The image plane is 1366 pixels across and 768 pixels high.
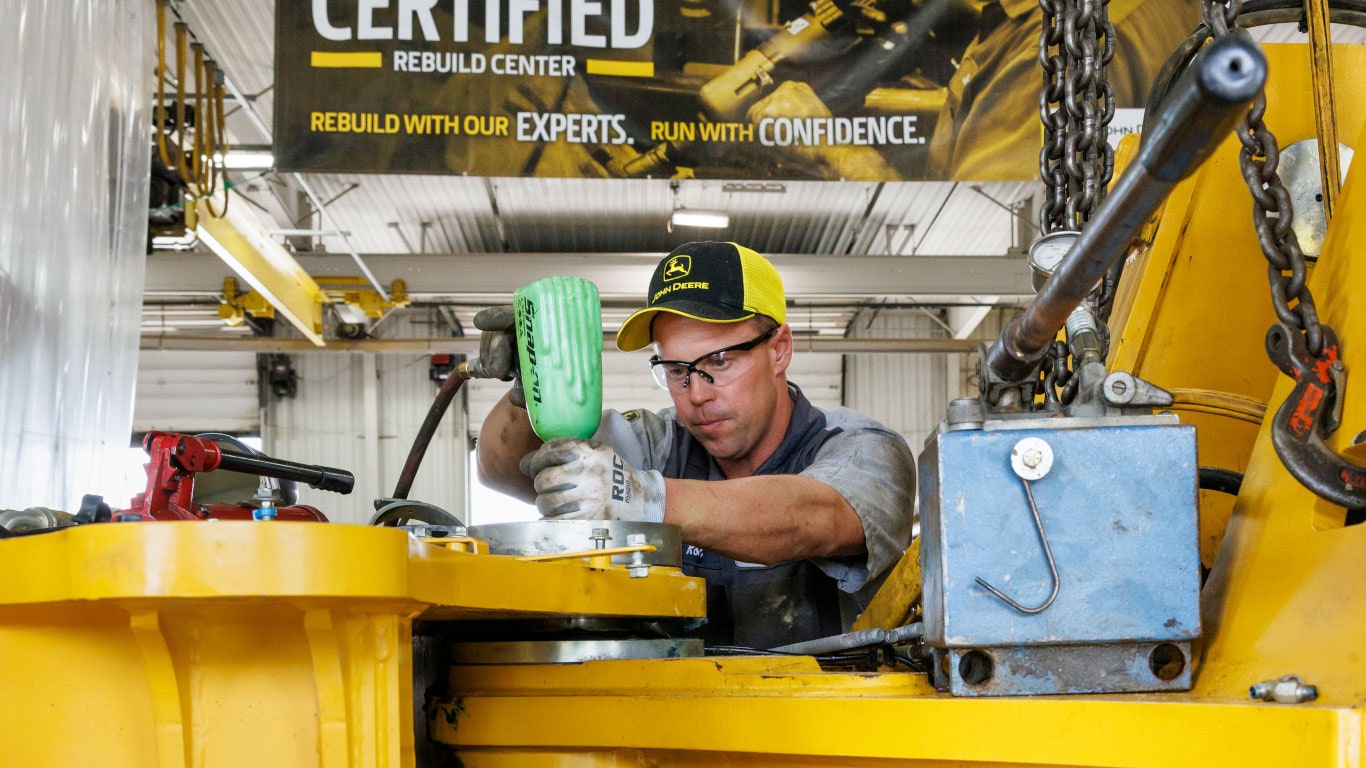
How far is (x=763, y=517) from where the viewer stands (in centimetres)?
178

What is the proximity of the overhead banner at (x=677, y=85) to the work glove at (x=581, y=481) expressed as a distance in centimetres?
244

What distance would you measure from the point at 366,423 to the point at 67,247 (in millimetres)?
7969

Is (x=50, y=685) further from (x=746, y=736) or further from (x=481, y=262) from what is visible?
(x=481, y=262)

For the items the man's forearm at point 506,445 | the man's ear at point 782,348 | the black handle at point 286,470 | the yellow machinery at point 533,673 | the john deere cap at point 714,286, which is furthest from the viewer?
the man's ear at point 782,348

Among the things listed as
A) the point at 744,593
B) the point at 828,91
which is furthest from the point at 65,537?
the point at 828,91

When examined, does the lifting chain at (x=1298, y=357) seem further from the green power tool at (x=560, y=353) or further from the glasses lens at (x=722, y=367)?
the glasses lens at (x=722, y=367)

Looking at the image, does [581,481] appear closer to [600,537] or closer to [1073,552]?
[600,537]

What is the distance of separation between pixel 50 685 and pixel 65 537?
7.8 inches

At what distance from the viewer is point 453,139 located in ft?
12.7

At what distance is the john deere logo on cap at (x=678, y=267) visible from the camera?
221 centimetres

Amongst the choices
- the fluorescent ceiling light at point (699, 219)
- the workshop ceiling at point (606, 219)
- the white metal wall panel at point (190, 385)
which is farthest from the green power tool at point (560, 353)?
the white metal wall panel at point (190, 385)

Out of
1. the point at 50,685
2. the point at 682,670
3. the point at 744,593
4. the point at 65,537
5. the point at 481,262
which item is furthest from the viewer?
the point at 481,262

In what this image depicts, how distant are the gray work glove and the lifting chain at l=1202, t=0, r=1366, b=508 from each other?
102 cm

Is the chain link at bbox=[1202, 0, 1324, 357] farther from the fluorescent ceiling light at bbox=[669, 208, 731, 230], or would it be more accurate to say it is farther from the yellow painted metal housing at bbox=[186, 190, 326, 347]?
the fluorescent ceiling light at bbox=[669, 208, 731, 230]
